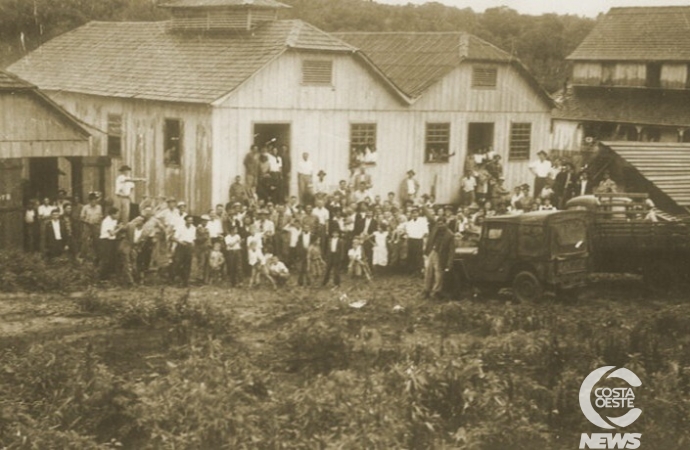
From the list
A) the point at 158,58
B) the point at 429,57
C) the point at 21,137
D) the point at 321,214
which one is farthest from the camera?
the point at 429,57

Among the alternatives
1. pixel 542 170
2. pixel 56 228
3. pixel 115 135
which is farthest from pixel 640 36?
pixel 56 228

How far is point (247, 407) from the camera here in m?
11.2

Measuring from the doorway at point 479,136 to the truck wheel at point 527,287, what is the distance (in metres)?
12.4

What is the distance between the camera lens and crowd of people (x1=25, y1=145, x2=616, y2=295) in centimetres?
1912

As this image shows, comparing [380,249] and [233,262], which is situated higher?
[380,249]

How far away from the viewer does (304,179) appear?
2486 centimetres

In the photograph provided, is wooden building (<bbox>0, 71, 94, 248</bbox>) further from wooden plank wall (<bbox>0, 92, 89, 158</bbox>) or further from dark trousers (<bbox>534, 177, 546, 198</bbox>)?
dark trousers (<bbox>534, 177, 546, 198</bbox>)

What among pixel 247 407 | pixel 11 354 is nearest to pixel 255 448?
pixel 247 407

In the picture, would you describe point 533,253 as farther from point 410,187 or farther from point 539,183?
point 539,183

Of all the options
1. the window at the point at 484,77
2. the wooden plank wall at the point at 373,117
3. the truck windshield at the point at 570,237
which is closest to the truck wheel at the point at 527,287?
the truck windshield at the point at 570,237

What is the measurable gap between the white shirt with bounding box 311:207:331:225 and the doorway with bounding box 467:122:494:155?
31.0 ft

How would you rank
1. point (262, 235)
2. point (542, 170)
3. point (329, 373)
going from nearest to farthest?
point (329, 373), point (262, 235), point (542, 170)

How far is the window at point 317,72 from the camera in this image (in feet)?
81.6

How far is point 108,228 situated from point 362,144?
30.5 feet
